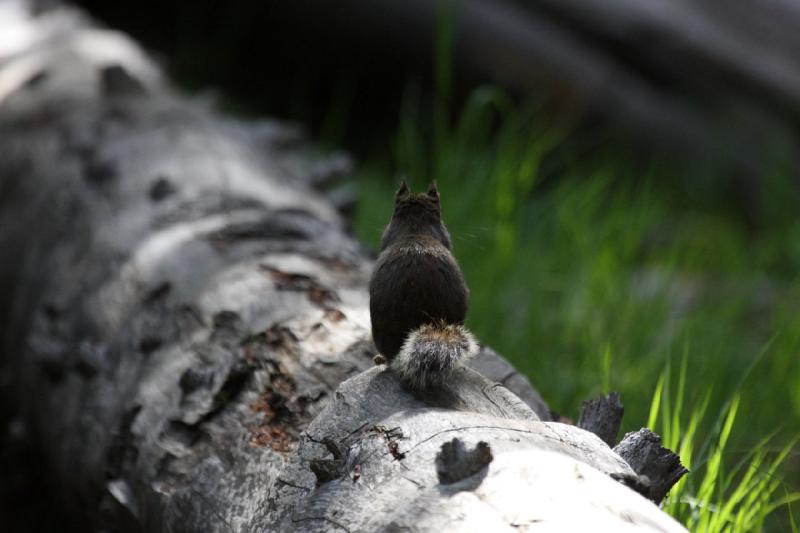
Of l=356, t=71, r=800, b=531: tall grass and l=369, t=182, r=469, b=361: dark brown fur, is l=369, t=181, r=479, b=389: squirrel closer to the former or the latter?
l=369, t=182, r=469, b=361: dark brown fur

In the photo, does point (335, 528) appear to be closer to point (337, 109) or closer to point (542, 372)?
point (542, 372)

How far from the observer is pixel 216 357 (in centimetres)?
199

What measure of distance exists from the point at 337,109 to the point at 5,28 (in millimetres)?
2219

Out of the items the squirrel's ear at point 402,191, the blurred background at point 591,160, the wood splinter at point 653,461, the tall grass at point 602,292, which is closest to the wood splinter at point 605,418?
the wood splinter at point 653,461

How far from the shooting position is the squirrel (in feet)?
4.99

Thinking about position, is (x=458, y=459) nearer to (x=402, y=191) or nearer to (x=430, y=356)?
(x=430, y=356)

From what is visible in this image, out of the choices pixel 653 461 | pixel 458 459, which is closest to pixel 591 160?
pixel 653 461

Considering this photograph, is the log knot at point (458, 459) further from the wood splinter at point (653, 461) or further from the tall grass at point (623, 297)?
the tall grass at point (623, 297)

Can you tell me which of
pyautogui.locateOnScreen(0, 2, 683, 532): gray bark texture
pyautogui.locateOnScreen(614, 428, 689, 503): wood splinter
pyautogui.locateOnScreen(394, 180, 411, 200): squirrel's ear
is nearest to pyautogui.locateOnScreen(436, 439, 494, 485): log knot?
pyautogui.locateOnScreen(0, 2, 683, 532): gray bark texture

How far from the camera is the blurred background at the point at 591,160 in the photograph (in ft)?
9.62

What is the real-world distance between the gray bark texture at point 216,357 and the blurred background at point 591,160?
17.0 inches

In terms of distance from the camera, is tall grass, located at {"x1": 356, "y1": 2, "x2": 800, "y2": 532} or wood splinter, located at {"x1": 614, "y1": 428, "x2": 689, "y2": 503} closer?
wood splinter, located at {"x1": 614, "y1": 428, "x2": 689, "y2": 503}

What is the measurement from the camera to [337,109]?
5781 mm

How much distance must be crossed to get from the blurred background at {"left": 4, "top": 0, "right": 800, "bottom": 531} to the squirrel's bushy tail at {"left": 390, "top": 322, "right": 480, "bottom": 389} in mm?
529
